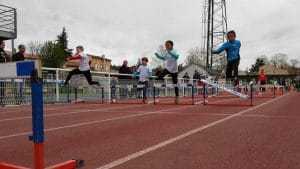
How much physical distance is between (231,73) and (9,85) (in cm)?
844

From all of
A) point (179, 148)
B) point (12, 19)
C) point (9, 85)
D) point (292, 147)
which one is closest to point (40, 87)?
point (179, 148)

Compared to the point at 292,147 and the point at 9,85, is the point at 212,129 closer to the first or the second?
the point at 292,147

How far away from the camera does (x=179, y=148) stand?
4.23 m

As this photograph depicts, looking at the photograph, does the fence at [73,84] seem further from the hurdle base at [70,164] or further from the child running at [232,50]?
the hurdle base at [70,164]

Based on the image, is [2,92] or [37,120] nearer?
[37,120]

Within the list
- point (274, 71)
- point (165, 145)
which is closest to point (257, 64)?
point (274, 71)

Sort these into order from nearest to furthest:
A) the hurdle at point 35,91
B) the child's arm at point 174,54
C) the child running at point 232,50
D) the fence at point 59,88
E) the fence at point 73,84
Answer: the hurdle at point 35,91 → the child running at point 232,50 → the child's arm at point 174,54 → the fence at point 59,88 → the fence at point 73,84

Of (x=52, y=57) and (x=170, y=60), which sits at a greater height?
(x=52, y=57)

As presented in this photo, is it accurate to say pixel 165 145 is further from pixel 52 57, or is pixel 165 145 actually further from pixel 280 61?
pixel 280 61

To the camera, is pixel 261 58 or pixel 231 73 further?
pixel 261 58

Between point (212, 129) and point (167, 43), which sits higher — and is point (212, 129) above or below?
below

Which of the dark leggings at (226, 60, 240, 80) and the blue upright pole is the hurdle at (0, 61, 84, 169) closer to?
the blue upright pole

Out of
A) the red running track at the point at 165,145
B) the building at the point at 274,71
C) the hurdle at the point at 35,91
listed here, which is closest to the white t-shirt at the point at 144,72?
the red running track at the point at 165,145

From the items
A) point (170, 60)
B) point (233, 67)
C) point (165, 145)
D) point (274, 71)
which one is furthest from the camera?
point (274, 71)
